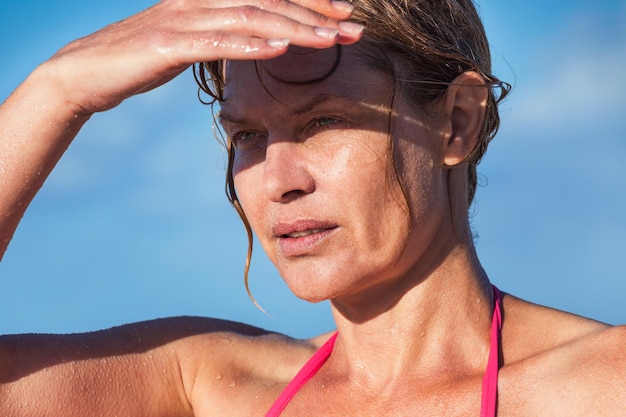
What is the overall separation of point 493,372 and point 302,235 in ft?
2.57

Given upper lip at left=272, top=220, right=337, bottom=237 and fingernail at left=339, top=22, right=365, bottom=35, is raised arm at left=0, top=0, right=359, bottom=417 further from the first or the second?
upper lip at left=272, top=220, right=337, bottom=237

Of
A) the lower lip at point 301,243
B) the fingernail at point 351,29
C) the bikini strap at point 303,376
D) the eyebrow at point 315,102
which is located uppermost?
the fingernail at point 351,29

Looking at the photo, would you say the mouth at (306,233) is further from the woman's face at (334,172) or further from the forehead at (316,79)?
the forehead at (316,79)

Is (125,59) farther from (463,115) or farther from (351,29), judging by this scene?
(463,115)

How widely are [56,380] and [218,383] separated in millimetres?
663

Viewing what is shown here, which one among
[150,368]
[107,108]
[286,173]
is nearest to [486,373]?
[286,173]

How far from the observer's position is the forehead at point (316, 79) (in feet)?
10.2

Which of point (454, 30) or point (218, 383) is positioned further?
point (218, 383)

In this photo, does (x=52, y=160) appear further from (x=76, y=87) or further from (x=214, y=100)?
(x=214, y=100)

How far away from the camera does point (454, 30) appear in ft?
11.4

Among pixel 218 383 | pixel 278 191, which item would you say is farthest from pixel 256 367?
pixel 278 191

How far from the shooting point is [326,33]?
101 inches

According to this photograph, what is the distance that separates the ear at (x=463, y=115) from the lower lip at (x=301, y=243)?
576mm

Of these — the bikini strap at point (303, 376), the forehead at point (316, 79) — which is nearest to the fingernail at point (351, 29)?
the forehead at point (316, 79)
